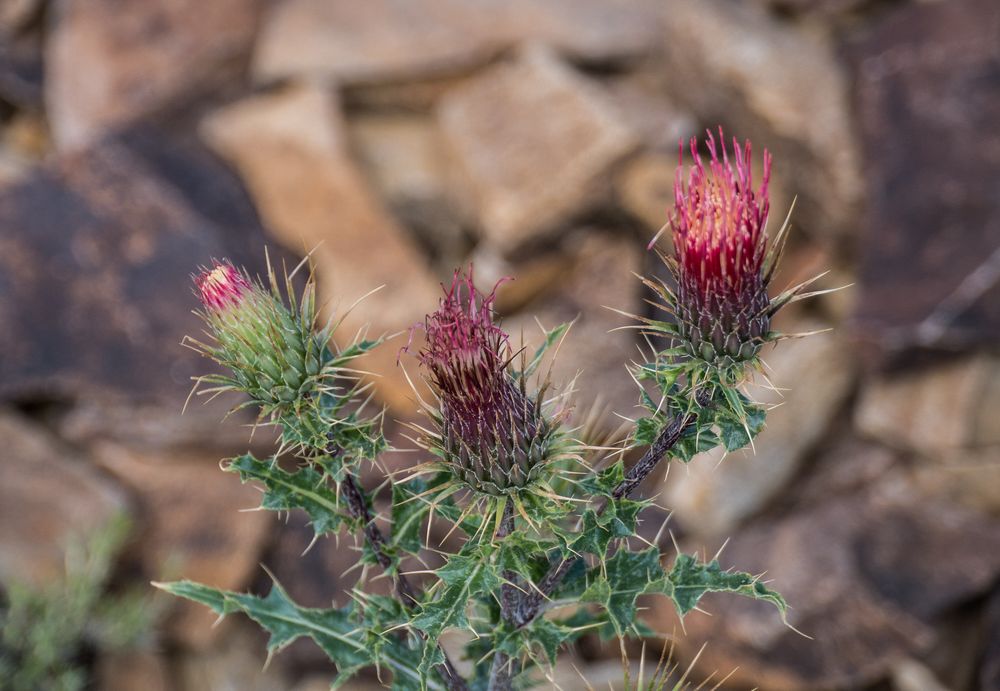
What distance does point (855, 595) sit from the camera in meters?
4.46

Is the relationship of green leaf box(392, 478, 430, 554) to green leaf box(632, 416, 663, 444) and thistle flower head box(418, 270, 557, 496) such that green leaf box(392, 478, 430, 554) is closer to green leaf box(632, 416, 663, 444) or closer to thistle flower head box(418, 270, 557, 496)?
thistle flower head box(418, 270, 557, 496)

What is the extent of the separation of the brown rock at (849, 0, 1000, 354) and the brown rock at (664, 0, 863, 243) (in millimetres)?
193

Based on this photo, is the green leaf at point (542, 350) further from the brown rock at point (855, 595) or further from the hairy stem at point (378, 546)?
the brown rock at point (855, 595)

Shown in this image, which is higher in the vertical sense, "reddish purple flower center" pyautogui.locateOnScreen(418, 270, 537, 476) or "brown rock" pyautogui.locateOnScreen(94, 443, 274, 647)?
"brown rock" pyautogui.locateOnScreen(94, 443, 274, 647)

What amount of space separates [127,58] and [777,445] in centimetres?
442

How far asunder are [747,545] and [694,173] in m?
3.67

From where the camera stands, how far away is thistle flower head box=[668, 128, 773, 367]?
162 cm

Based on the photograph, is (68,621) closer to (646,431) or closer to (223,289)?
(223,289)

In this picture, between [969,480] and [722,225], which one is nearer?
[722,225]

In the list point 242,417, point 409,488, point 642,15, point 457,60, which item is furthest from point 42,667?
point 642,15

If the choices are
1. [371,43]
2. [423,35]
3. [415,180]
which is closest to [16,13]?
[371,43]

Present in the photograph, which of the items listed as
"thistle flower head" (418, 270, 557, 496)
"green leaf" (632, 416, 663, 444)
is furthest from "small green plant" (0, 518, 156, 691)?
"green leaf" (632, 416, 663, 444)

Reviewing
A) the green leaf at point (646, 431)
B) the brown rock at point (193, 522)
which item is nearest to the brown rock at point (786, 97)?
the brown rock at point (193, 522)

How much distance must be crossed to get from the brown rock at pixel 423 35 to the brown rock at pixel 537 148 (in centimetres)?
30
